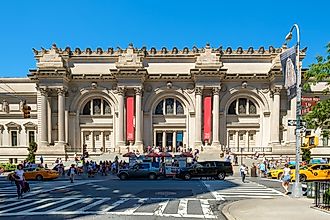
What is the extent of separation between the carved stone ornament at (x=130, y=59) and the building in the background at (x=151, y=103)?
0.16m

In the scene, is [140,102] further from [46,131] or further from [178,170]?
[178,170]

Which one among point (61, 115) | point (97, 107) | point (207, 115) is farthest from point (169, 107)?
point (61, 115)

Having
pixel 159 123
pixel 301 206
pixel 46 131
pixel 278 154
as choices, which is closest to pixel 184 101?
pixel 159 123

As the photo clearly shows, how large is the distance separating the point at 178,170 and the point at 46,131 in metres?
31.3

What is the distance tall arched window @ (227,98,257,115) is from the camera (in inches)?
2433

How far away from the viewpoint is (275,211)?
43.9 ft

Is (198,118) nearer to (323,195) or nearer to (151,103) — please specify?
(151,103)

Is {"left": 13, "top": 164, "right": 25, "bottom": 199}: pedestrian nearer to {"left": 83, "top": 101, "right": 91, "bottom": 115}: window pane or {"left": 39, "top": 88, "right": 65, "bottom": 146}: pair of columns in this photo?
{"left": 39, "top": 88, "right": 65, "bottom": 146}: pair of columns

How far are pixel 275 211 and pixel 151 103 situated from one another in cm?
4882

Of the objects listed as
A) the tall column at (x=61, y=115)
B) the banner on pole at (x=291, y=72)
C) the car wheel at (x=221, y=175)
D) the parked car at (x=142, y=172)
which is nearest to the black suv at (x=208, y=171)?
the car wheel at (x=221, y=175)

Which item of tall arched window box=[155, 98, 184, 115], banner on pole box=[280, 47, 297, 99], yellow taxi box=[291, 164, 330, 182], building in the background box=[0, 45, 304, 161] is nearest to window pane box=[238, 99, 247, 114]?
building in the background box=[0, 45, 304, 161]

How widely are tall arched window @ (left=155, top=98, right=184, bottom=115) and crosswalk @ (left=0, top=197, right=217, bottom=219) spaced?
43689 mm

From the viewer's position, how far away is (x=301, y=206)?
1457cm

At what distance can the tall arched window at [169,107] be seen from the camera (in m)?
62.2
